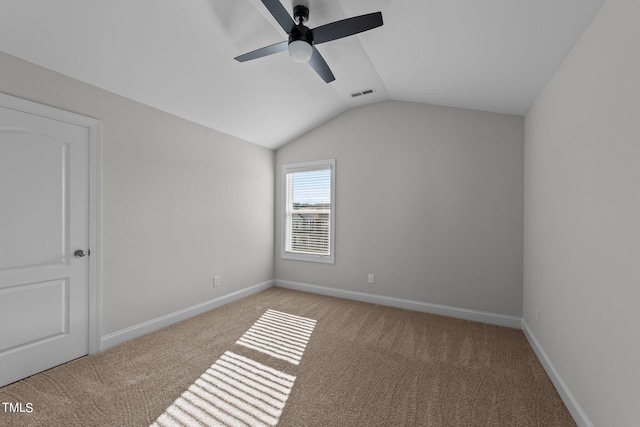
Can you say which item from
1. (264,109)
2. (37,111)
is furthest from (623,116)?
(37,111)

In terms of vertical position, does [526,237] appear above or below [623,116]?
below

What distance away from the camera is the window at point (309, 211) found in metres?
4.31

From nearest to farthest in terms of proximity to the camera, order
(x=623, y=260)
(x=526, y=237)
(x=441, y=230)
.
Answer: (x=623, y=260) → (x=526, y=237) → (x=441, y=230)

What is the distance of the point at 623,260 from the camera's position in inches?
51.6

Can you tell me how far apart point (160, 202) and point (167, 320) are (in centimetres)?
134

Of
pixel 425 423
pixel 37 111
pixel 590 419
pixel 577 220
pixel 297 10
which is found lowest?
pixel 425 423

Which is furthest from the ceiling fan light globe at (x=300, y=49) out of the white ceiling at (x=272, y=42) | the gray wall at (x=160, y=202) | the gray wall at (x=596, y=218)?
the gray wall at (x=160, y=202)

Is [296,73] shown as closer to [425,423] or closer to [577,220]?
[577,220]

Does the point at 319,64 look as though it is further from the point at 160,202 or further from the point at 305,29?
the point at 160,202

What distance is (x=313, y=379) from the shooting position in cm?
214

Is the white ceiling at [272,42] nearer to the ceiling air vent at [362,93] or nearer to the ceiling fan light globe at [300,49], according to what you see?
the ceiling air vent at [362,93]

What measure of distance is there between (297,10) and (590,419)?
3.25m

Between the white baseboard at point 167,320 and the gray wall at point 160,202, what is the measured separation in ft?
0.18

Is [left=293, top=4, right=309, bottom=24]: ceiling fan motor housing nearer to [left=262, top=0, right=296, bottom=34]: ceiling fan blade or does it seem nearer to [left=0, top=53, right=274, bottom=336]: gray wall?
[left=262, top=0, right=296, bottom=34]: ceiling fan blade
